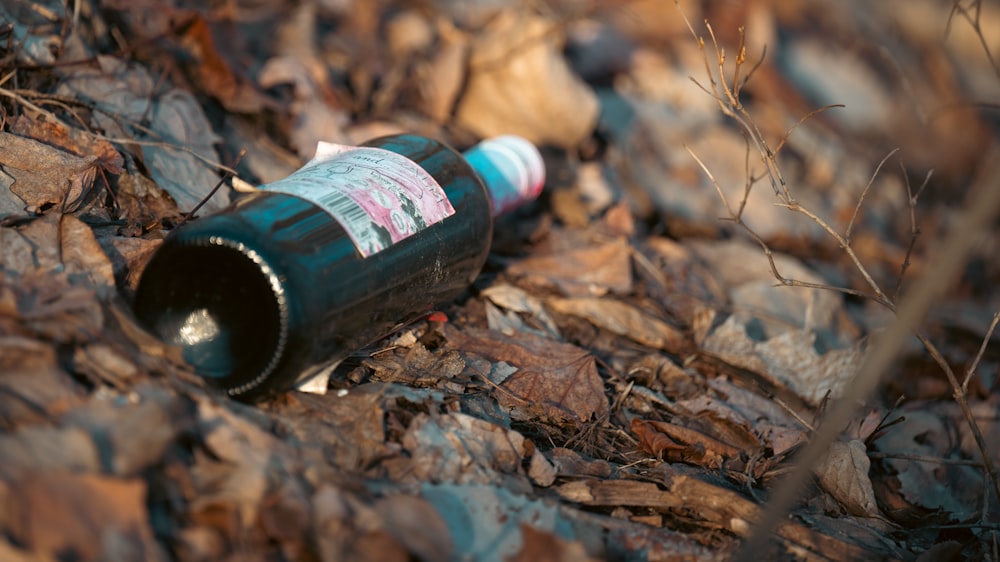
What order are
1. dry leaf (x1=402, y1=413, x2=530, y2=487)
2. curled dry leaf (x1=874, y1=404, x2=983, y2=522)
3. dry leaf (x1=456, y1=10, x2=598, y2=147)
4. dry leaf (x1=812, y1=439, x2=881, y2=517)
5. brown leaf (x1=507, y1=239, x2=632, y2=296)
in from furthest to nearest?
dry leaf (x1=456, y1=10, x2=598, y2=147) < brown leaf (x1=507, y1=239, x2=632, y2=296) < curled dry leaf (x1=874, y1=404, x2=983, y2=522) < dry leaf (x1=812, y1=439, x2=881, y2=517) < dry leaf (x1=402, y1=413, x2=530, y2=487)

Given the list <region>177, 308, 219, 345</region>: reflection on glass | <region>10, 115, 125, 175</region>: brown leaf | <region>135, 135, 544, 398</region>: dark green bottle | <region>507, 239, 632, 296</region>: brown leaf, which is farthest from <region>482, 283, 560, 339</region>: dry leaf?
<region>10, 115, 125, 175</region>: brown leaf

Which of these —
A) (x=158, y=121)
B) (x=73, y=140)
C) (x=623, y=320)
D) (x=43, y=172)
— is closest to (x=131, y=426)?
(x=43, y=172)

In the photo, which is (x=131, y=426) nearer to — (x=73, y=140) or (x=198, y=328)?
(x=198, y=328)

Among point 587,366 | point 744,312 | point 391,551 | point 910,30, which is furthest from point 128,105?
point 910,30

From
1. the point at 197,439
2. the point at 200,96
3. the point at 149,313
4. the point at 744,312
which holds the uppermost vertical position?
the point at 200,96

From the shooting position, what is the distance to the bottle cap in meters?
2.46

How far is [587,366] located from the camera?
7.09 ft

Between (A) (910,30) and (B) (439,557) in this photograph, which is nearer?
(B) (439,557)

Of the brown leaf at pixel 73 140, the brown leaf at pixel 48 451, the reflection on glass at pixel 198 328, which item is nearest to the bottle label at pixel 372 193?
the reflection on glass at pixel 198 328

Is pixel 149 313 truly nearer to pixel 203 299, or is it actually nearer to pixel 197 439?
pixel 203 299

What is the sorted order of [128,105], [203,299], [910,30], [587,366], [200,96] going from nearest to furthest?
[203,299], [587,366], [128,105], [200,96], [910,30]

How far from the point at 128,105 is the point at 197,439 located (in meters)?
1.35

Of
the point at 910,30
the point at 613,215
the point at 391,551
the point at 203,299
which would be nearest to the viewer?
the point at 391,551

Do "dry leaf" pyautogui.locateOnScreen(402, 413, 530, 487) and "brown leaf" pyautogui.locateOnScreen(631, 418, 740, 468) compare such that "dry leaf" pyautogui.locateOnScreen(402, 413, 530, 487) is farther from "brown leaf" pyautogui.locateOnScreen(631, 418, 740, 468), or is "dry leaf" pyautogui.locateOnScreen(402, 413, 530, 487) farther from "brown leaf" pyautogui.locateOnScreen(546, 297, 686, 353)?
"brown leaf" pyautogui.locateOnScreen(546, 297, 686, 353)
